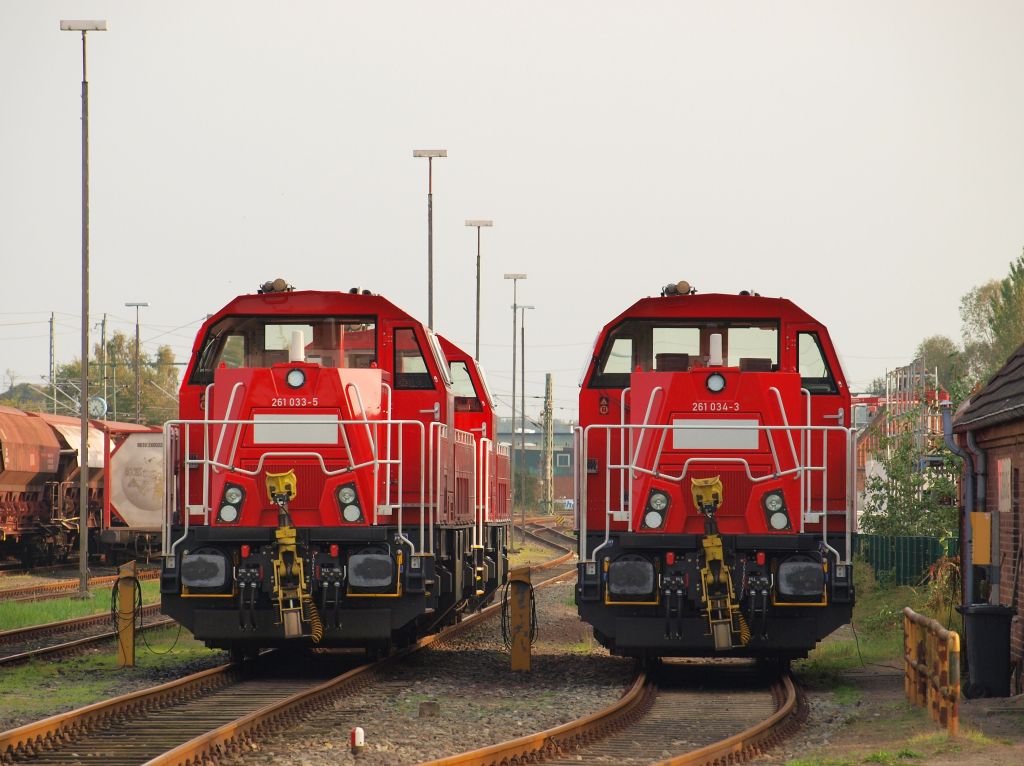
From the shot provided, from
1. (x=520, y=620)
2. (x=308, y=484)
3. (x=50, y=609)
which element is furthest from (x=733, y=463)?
(x=50, y=609)

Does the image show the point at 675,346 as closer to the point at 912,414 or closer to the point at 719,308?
the point at 719,308

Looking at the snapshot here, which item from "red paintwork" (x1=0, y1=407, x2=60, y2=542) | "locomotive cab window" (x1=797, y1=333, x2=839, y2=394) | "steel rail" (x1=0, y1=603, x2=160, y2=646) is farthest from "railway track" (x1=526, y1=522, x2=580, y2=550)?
"locomotive cab window" (x1=797, y1=333, x2=839, y2=394)

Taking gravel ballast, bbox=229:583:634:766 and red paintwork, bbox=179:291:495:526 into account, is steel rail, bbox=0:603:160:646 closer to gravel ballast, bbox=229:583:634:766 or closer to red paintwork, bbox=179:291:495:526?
red paintwork, bbox=179:291:495:526

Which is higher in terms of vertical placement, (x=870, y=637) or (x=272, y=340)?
(x=272, y=340)

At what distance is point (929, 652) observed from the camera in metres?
12.7

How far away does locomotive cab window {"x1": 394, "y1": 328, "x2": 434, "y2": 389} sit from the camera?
16.7m

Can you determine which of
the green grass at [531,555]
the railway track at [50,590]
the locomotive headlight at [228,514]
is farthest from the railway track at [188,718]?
the green grass at [531,555]

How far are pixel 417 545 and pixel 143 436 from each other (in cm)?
2242

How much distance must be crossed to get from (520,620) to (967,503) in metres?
5.40

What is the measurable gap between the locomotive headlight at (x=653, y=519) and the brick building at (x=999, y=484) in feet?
11.0

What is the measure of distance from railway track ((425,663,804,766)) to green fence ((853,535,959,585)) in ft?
30.2

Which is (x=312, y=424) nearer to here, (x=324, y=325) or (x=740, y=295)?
(x=324, y=325)

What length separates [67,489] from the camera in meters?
39.6

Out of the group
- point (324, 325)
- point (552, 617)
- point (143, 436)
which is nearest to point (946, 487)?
point (552, 617)
